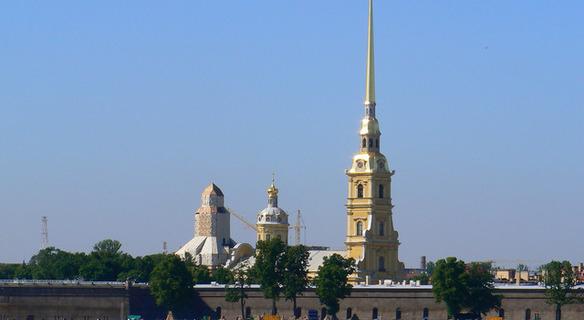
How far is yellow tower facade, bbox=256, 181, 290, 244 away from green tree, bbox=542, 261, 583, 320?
54.3 meters

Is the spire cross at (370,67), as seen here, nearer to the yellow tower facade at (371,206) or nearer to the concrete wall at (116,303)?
the yellow tower facade at (371,206)

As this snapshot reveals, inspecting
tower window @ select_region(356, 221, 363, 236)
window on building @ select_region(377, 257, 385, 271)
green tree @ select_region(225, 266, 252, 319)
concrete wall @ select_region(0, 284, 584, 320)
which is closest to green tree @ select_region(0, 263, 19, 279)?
tower window @ select_region(356, 221, 363, 236)

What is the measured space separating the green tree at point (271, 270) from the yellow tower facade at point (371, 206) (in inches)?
895

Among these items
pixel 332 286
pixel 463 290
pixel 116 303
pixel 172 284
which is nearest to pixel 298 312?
pixel 332 286

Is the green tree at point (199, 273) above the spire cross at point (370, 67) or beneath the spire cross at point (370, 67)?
beneath

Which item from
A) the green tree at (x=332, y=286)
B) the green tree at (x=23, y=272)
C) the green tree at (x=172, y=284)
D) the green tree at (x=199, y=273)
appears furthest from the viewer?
the green tree at (x=23, y=272)

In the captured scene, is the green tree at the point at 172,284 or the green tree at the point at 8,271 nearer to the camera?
the green tree at the point at 172,284

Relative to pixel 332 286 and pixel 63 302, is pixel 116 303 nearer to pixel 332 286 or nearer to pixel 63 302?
pixel 63 302

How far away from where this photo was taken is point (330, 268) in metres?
133

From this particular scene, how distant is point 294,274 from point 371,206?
26075 mm

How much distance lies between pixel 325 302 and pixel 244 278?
1156 centimetres

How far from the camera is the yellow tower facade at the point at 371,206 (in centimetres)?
15988

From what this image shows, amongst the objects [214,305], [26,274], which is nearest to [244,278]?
[214,305]

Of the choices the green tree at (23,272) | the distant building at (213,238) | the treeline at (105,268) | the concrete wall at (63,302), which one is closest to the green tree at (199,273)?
the treeline at (105,268)
